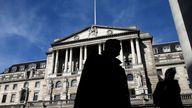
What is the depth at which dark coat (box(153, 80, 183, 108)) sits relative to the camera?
4812 mm

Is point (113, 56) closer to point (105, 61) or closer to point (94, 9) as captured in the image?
point (105, 61)

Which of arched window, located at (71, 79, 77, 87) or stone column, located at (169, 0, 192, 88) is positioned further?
arched window, located at (71, 79, 77, 87)

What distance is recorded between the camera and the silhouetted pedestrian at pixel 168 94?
15.8 feet

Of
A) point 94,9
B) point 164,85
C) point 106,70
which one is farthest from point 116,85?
point 94,9

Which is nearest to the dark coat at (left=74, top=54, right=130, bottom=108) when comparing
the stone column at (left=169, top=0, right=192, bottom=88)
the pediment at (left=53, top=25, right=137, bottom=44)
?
the stone column at (left=169, top=0, right=192, bottom=88)

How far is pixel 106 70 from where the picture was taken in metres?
3.89

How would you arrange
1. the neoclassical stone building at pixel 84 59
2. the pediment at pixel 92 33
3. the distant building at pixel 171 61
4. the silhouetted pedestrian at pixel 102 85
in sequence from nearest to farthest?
the silhouetted pedestrian at pixel 102 85 < the neoclassical stone building at pixel 84 59 < the distant building at pixel 171 61 < the pediment at pixel 92 33

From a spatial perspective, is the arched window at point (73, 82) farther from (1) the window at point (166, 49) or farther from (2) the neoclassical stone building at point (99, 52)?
(1) the window at point (166, 49)

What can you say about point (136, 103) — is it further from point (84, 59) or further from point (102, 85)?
point (102, 85)

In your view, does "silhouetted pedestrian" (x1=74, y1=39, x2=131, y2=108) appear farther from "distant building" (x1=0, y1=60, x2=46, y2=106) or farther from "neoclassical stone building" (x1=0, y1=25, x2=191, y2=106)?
"distant building" (x1=0, y1=60, x2=46, y2=106)

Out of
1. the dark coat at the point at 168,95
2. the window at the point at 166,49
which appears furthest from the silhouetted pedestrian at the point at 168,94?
the window at the point at 166,49

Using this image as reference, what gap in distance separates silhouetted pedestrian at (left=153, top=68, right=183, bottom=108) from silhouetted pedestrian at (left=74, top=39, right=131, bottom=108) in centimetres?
146

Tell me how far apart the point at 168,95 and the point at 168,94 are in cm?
3

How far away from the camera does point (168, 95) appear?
494cm
